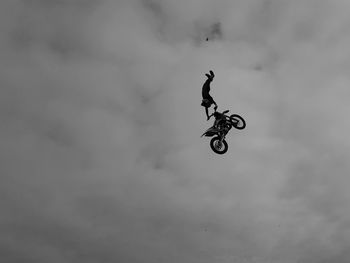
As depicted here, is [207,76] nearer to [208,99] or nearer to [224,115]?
[208,99]

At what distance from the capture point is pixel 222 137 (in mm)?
29828

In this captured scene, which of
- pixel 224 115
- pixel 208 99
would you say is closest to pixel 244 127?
pixel 224 115

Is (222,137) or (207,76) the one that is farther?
(222,137)

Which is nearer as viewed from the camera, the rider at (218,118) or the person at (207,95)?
the person at (207,95)

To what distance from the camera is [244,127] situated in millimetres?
31328

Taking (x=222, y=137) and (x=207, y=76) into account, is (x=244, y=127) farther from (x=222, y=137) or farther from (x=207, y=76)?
(x=207, y=76)

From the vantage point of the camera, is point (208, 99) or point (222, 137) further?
point (222, 137)

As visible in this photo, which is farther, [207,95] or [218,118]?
[218,118]

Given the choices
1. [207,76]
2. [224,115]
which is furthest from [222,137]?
[207,76]

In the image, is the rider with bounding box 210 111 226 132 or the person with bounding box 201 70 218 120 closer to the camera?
the person with bounding box 201 70 218 120

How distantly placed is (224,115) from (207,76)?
3855 millimetres

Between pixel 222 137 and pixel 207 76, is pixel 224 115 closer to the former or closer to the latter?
pixel 222 137

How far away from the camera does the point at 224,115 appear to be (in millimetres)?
30062

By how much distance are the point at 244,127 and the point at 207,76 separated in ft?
18.8
